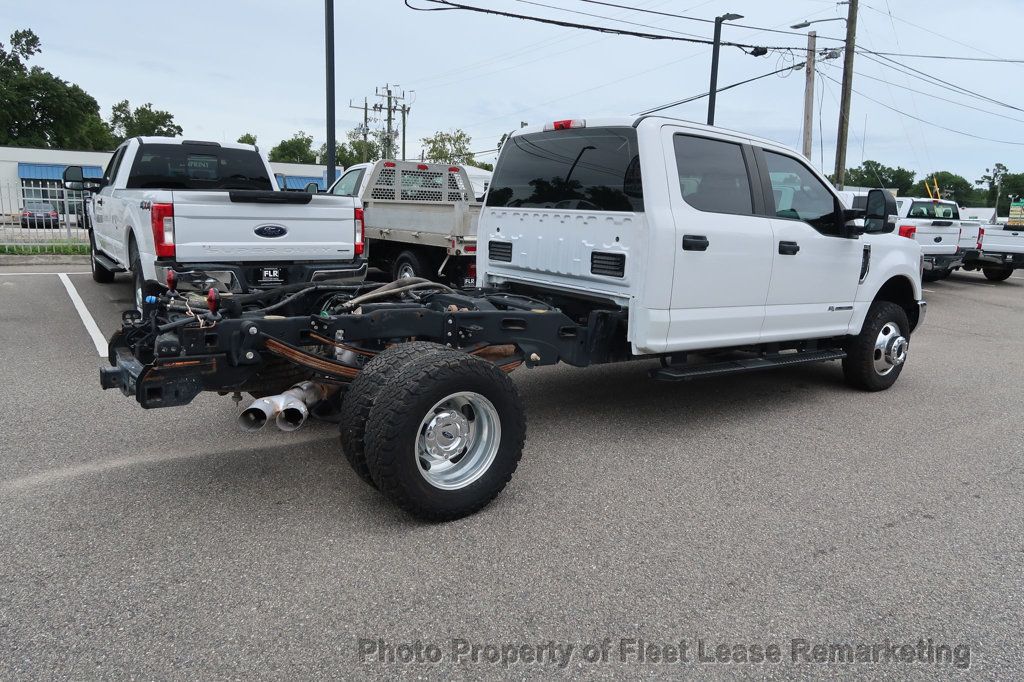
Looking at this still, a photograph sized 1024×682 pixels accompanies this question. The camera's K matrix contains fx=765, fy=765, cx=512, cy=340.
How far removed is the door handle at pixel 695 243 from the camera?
4797 mm

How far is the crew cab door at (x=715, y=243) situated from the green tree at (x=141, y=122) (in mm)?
97892

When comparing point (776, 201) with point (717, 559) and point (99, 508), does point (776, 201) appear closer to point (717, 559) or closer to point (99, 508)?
point (717, 559)

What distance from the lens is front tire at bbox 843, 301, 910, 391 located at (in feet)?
21.2

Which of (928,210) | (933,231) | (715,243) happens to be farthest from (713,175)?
(928,210)

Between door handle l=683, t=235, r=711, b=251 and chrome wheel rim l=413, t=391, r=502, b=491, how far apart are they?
70.4 inches

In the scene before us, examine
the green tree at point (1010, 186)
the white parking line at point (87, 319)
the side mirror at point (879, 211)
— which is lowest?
the white parking line at point (87, 319)

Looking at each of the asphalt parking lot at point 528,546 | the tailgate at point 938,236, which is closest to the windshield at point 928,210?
the tailgate at point 938,236

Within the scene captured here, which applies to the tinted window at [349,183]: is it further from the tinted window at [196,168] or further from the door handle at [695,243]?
the door handle at [695,243]

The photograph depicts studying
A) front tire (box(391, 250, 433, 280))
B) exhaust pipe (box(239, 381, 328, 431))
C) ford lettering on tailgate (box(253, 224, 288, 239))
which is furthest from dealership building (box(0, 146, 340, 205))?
exhaust pipe (box(239, 381, 328, 431))

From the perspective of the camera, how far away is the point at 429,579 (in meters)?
3.20

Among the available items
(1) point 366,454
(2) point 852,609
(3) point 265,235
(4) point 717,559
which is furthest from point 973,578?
(3) point 265,235

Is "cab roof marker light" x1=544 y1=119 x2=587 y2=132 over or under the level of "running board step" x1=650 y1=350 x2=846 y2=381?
over

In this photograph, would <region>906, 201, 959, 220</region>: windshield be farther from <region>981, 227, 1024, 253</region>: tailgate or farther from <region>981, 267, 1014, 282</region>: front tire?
<region>981, 267, 1014, 282</region>: front tire

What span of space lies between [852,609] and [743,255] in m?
2.68
